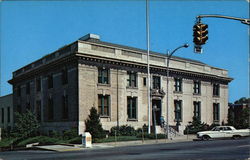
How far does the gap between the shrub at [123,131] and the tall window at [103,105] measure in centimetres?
200

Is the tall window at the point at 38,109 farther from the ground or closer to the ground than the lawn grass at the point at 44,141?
farther from the ground

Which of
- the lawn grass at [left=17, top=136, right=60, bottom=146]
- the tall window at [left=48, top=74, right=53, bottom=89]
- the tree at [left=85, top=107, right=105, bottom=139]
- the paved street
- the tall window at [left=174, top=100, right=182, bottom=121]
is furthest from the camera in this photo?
the tall window at [left=174, top=100, right=182, bottom=121]

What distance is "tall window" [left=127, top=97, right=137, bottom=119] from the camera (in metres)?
36.9

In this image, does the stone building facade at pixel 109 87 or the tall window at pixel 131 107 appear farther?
the tall window at pixel 131 107

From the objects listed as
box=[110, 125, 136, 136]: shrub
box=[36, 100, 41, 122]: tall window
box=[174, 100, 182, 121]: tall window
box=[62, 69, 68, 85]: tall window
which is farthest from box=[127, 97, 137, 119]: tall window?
box=[36, 100, 41, 122]: tall window

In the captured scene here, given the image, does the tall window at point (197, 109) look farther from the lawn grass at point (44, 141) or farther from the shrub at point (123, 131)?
the lawn grass at point (44, 141)

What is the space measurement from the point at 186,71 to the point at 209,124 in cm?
938

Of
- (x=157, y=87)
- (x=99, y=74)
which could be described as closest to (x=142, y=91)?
(x=157, y=87)

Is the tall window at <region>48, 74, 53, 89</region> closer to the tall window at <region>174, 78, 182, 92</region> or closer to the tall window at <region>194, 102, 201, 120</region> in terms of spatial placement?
the tall window at <region>174, 78, 182, 92</region>

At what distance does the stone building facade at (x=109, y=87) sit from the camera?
33469 mm

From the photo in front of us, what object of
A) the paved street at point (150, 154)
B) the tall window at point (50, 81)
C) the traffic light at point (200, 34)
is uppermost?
the traffic light at point (200, 34)

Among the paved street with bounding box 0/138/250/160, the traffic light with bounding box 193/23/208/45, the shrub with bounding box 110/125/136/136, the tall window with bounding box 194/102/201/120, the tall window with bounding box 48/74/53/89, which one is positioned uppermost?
the traffic light with bounding box 193/23/208/45

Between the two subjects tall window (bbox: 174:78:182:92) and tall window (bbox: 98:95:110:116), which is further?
tall window (bbox: 174:78:182:92)

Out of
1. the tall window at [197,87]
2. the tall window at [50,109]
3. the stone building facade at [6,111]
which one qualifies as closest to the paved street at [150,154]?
the tall window at [50,109]
